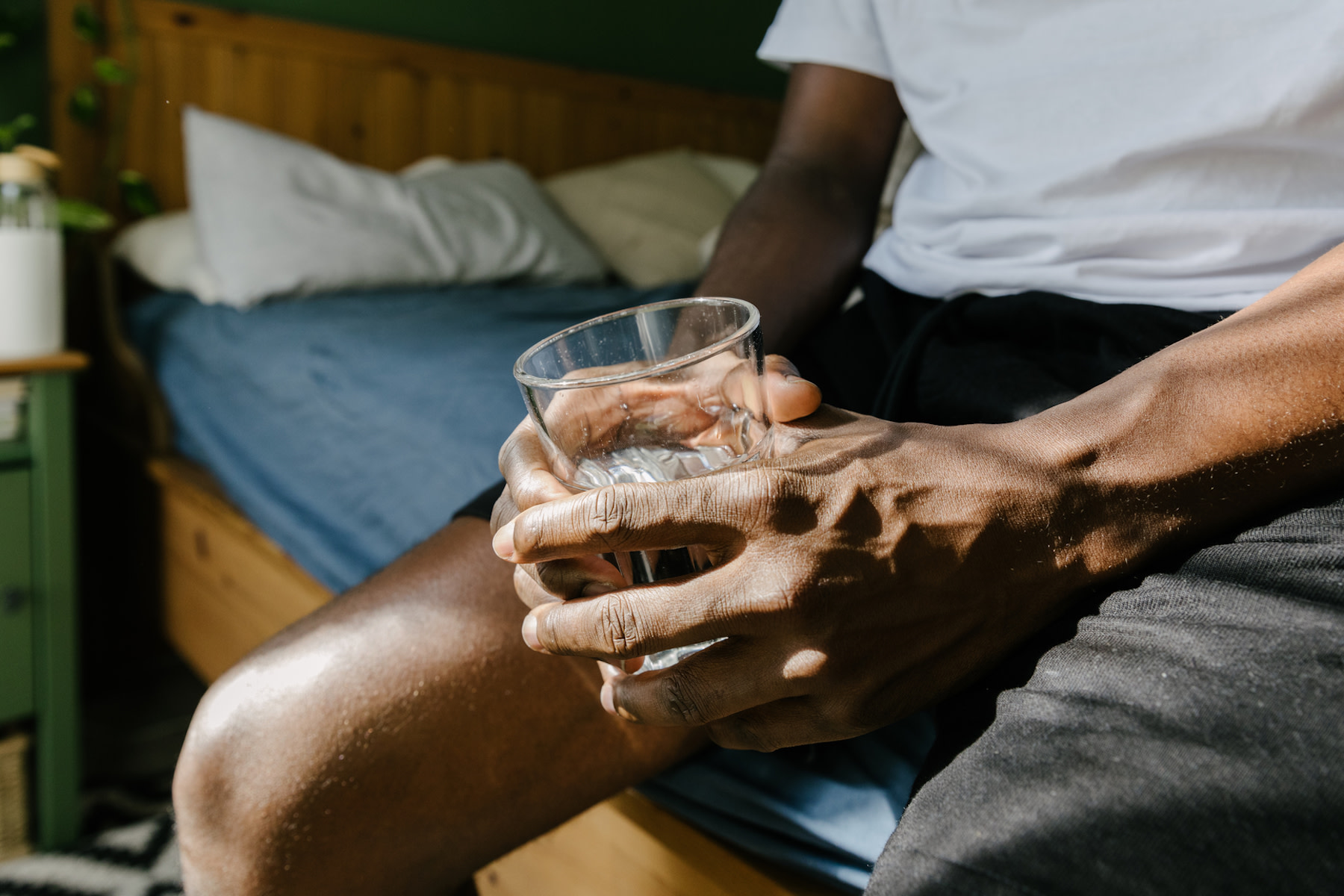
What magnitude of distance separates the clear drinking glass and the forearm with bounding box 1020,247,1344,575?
0.47ft

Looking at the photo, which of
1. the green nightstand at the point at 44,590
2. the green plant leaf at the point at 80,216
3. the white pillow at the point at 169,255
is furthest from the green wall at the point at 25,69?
the green nightstand at the point at 44,590

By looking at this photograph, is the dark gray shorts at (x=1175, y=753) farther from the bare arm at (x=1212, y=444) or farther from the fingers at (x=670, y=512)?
the fingers at (x=670, y=512)

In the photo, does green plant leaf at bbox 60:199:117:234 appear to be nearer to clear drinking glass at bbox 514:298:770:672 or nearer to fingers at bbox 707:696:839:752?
clear drinking glass at bbox 514:298:770:672

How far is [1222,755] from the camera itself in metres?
0.32

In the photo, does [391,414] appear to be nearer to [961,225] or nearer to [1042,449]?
[961,225]

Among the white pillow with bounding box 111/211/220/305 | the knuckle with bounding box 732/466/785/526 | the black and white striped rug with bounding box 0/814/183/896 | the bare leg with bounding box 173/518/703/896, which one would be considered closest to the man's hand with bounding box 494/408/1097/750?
the knuckle with bounding box 732/466/785/526

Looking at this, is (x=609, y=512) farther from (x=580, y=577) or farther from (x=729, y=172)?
(x=729, y=172)

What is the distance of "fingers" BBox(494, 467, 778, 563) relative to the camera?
0.36 m

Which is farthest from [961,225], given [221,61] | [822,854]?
[221,61]

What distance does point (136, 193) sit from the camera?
1.70m

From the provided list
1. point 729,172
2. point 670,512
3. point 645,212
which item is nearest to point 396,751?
point 670,512

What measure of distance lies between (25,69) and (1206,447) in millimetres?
1956

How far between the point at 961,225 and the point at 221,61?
1.70 m

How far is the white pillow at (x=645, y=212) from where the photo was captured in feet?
6.84
